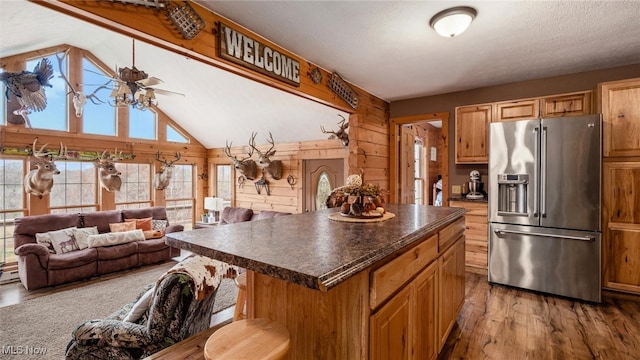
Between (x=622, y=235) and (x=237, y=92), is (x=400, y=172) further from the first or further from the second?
(x=237, y=92)

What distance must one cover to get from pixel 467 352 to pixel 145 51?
615 centimetres

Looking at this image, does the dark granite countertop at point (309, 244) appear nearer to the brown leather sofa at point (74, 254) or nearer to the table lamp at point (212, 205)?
the brown leather sofa at point (74, 254)

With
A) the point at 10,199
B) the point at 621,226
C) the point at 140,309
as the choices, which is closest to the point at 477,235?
the point at 621,226

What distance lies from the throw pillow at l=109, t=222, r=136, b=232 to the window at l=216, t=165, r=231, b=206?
2.44 metres

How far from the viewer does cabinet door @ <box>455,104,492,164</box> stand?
3848 millimetres

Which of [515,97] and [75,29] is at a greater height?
[75,29]

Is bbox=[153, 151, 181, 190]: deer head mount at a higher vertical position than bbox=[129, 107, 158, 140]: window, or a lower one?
lower

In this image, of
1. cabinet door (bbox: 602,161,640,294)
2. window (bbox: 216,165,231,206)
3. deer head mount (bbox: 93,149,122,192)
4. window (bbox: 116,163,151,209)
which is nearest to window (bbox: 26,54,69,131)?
deer head mount (bbox: 93,149,122,192)

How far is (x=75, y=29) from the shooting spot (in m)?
4.69

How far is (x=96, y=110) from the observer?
19.0 ft

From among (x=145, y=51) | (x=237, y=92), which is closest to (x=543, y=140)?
(x=237, y=92)

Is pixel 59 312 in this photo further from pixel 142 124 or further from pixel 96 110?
pixel 142 124

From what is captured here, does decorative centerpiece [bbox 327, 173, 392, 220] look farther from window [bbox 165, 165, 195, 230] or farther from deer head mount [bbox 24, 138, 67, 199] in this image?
window [bbox 165, 165, 195, 230]

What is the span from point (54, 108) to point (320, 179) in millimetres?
5029
